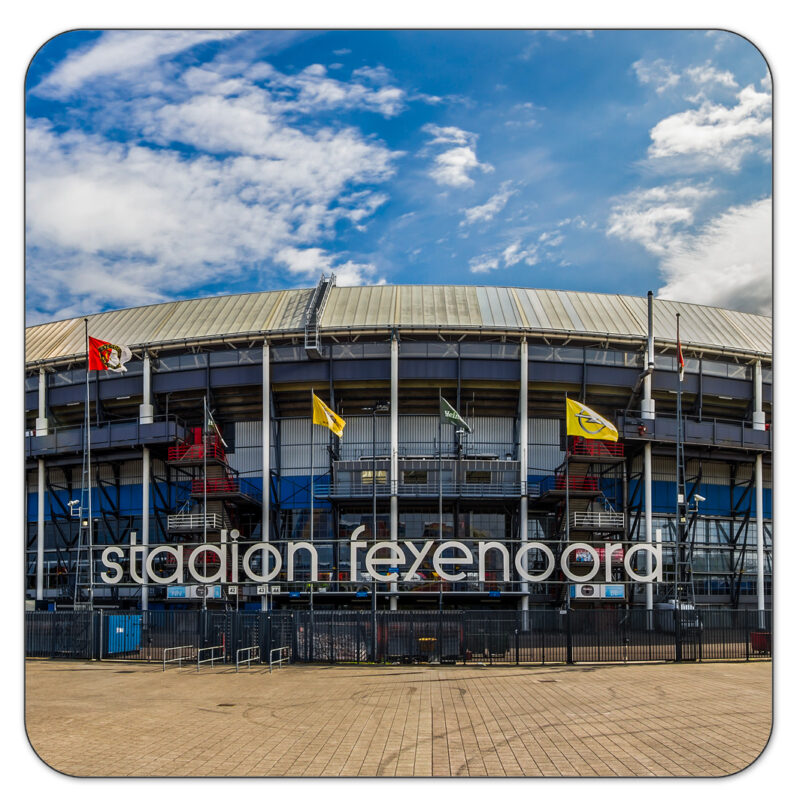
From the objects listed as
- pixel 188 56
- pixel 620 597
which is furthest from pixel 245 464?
pixel 188 56

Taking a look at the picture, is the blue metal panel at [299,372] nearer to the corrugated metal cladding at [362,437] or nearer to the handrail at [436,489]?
the corrugated metal cladding at [362,437]

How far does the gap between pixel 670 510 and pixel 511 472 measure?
1162 centimetres

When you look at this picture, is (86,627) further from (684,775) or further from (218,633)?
(684,775)

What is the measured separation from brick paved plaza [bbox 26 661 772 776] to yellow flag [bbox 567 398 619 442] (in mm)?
14457

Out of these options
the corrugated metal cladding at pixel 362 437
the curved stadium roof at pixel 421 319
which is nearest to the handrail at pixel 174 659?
the corrugated metal cladding at pixel 362 437

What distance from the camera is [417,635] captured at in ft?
101

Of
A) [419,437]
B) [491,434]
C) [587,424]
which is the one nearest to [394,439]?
[419,437]

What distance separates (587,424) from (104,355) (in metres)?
23.2

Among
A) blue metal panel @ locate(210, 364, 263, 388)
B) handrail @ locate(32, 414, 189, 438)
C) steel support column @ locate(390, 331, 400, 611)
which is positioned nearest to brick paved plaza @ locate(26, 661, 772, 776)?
steel support column @ locate(390, 331, 400, 611)

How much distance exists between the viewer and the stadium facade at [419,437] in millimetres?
47438

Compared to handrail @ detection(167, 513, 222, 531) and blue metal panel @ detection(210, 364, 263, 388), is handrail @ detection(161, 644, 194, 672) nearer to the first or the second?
handrail @ detection(167, 513, 222, 531)

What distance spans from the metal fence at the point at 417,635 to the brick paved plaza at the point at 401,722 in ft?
8.59

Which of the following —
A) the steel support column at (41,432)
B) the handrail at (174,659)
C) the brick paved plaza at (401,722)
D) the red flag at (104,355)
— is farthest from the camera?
the steel support column at (41,432)

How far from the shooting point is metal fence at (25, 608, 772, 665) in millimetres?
30812
